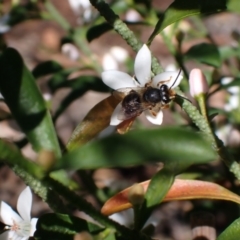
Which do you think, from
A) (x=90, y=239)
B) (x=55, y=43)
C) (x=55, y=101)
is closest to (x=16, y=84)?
(x=90, y=239)

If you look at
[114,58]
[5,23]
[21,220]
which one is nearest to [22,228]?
[21,220]

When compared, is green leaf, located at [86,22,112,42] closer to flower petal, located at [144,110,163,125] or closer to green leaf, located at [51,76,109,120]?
green leaf, located at [51,76,109,120]

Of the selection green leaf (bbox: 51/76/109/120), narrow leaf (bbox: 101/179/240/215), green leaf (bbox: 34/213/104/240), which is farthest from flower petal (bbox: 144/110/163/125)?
green leaf (bbox: 51/76/109/120)

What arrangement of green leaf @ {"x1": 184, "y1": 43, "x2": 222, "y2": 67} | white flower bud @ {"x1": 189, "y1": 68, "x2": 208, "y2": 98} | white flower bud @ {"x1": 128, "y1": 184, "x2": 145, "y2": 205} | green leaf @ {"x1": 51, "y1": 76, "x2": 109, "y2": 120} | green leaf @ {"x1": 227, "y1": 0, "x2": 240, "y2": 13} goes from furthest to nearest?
1. green leaf @ {"x1": 51, "y1": 76, "x2": 109, "y2": 120}
2. green leaf @ {"x1": 184, "y1": 43, "x2": 222, "y2": 67}
3. green leaf @ {"x1": 227, "y1": 0, "x2": 240, "y2": 13}
4. white flower bud @ {"x1": 189, "y1": 68, "x2": 208, "y2": 98}
5. white flower bud @ {"x1": 128, "y1": 184, "x2": 145, "y2": 205}

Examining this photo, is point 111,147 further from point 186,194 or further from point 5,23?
point 5,23

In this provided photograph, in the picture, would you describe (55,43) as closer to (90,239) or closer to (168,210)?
(168,210)

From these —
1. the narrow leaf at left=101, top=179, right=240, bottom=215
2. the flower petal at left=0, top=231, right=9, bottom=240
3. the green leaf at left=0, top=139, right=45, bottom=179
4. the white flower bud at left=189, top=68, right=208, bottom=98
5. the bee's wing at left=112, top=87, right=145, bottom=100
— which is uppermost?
the green leaf at left=0, top=139, right=45, bottom=179

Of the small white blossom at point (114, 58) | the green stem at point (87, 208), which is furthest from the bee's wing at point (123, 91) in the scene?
the small white blossom at point (114, 58)
